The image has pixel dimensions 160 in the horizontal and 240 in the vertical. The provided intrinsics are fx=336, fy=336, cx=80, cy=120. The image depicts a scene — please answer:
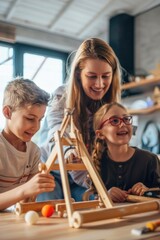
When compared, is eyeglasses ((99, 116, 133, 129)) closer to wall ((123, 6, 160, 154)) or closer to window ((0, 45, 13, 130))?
wall ((123, 6, 160, 154))

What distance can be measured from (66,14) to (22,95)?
263 centimetres

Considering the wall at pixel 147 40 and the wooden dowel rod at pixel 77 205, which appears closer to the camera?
the wooden dowel rod at pixel 77 205

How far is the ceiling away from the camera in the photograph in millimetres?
3404

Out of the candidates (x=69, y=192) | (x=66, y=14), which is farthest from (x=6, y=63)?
(x=69, y=192)

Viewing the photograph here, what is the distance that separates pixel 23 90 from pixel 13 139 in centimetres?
19

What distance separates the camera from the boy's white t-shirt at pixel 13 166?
3.92ft

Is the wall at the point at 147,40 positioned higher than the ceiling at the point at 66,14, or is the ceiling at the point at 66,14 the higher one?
the ceiling at the point at 66,14

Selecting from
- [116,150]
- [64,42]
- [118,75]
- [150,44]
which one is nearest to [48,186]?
[116,150]

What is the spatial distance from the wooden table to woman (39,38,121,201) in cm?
62

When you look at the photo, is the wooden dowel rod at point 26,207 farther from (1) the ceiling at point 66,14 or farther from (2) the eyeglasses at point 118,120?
(1) the ceiling at point 66,14

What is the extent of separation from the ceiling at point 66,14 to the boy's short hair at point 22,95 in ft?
7.50

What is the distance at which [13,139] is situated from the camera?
50.0 inches

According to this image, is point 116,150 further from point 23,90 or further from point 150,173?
point 23,90

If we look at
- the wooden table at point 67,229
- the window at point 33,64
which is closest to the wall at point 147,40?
the window at point 33,64
